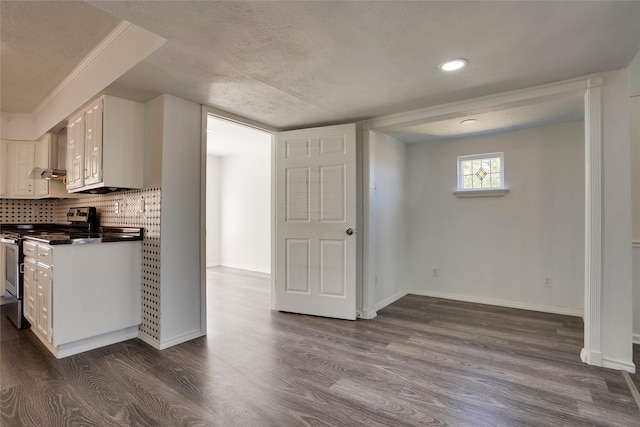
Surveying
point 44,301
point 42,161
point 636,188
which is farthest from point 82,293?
point 636,188

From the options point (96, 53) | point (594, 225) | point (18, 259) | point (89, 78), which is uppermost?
point (96, 53)

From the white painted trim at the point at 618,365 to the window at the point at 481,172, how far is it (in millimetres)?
2140

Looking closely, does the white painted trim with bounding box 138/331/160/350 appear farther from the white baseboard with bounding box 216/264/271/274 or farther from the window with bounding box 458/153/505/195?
the window with bounding box 458/153/505/195

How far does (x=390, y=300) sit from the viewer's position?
409cm

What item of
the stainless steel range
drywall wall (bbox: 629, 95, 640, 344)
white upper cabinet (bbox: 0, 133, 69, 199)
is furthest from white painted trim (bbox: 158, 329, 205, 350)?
drywall wall (bbox: 629, 95, 640, 344)

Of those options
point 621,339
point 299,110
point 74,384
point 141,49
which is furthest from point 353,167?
point 74,384

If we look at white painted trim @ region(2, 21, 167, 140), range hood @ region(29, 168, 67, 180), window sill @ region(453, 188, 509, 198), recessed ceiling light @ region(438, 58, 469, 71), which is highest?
white painted trim @ region(2, 21, 167, 140)

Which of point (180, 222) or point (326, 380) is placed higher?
point (180, 222)

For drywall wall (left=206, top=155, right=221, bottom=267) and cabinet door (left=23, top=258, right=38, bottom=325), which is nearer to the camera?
cabinet door (left=23, top=258, right=38, bottom=325)

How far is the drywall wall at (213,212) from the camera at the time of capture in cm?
703

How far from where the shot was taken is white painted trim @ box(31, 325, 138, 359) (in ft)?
8.13

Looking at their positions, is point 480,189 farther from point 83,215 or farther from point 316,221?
point 83,215

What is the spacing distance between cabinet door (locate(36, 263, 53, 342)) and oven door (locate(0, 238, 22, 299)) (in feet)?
1.87

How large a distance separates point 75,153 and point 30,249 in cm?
96
